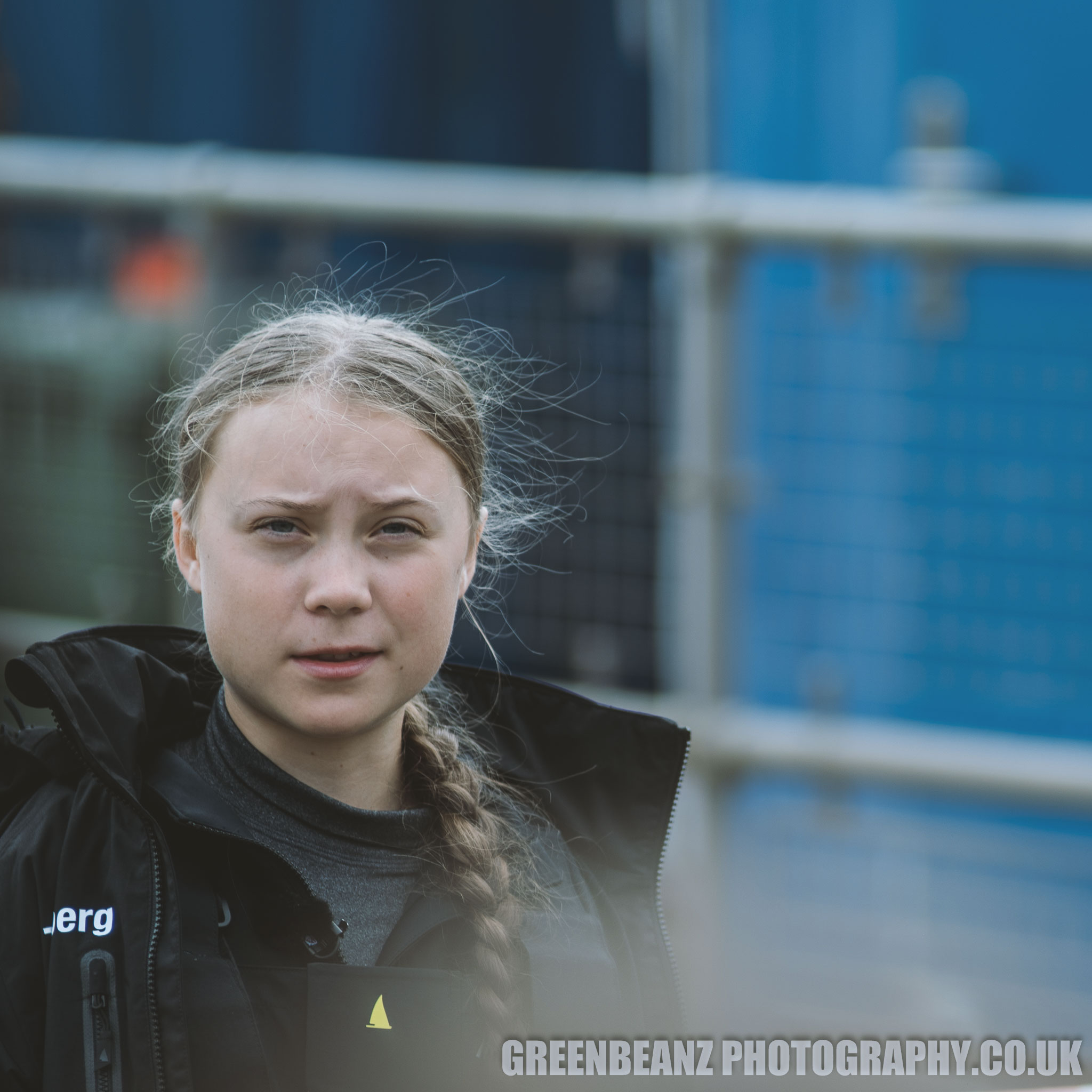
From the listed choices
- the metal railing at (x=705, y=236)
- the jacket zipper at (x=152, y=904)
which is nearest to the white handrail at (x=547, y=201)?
the metal railing at (x=705, y=236)

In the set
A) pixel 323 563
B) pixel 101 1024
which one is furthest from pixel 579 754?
pixel 101 1024

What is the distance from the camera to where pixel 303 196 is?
12.4ft

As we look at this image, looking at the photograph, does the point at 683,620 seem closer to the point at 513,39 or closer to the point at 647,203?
the point at 647,203

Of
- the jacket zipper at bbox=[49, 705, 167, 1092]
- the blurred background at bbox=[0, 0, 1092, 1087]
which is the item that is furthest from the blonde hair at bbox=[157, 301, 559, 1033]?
the blurred background at bbox=[0, 0, 1092, 1087]

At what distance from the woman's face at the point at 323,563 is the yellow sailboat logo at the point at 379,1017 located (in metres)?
0.22

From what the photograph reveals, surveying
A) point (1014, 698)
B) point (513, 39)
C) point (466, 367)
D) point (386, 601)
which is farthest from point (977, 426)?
point (386, 601)

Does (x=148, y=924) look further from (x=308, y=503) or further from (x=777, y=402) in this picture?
(x=777, y=402)

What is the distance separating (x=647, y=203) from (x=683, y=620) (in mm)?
928

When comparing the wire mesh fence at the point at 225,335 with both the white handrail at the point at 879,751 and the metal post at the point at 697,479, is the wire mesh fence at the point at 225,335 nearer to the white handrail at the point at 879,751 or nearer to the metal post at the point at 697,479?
the metal post at the point at 697,479

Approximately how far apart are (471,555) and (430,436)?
0.43ft

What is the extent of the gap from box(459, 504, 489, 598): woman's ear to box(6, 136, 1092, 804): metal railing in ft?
7.10

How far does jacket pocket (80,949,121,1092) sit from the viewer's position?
4.23 feet

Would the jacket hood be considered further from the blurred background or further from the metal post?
the metal post

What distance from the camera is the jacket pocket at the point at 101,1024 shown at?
129cm
